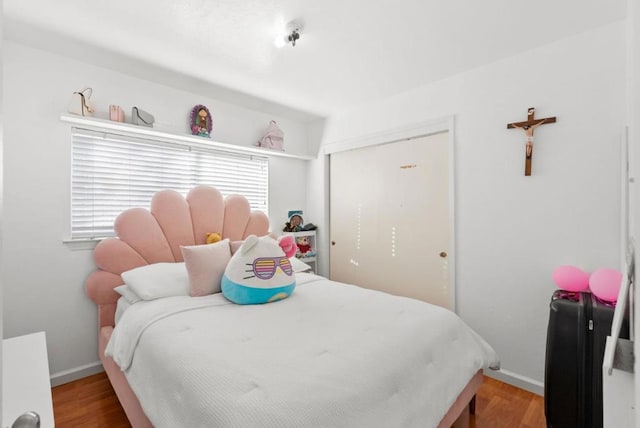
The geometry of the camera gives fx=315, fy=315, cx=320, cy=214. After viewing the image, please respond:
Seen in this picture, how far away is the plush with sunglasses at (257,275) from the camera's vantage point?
212cm

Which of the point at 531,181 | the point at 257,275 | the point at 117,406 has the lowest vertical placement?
the point at 117,406

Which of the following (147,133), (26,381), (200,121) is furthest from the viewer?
(200,121)

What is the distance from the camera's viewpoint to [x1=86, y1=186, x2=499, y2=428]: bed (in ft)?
3.75

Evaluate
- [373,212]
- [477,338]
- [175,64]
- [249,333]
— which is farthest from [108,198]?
[477,338]

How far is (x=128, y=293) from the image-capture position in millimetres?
2256

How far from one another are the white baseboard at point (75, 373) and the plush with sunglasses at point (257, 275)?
1.28 m

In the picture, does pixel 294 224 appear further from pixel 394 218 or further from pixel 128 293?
pixel 128 293

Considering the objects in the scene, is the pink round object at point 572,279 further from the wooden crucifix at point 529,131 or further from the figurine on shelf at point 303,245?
the figurine on shelf at point 303,245

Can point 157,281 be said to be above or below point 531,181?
below

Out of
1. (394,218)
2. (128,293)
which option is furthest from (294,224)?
(128,293)

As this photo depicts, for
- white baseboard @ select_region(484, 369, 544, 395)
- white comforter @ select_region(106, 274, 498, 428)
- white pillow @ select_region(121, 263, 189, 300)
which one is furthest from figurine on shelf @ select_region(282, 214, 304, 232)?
white baseboard @ select_region(484, 369, 544, 395)

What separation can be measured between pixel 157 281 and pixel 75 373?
1.03 m

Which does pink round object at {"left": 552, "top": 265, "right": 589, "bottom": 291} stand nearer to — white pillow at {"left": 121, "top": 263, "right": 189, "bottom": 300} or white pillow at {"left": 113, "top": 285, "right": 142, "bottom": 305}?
white pillow at {"left": 121, "top": 263, "right": 189, "bottom": 300}

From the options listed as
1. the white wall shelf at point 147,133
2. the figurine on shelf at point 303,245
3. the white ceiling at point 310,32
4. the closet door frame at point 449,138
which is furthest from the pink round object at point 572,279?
the white wall shelf at point 147,133
